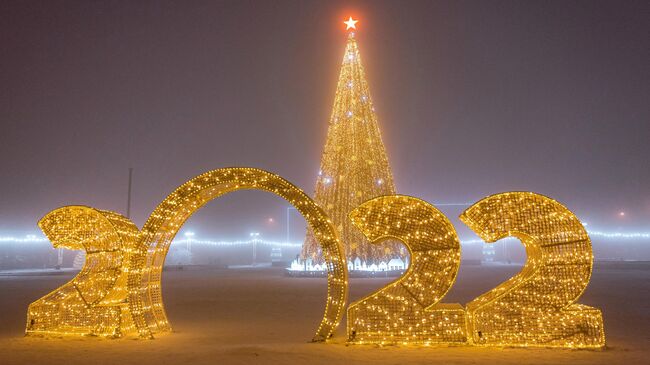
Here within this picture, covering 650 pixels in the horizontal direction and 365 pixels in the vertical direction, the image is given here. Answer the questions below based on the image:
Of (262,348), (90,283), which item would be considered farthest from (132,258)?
(262,348)

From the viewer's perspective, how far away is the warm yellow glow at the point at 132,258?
767cm

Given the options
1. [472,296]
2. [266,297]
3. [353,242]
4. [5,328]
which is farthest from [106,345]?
[353,242]

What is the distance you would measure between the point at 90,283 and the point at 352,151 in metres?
12.3

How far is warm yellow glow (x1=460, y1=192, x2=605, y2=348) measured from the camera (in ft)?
23.1

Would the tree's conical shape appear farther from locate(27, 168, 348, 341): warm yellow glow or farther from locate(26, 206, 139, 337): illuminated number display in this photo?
locate(26, 206, 139, 337): illuminated number display

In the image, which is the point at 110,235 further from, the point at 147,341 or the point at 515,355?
the point at 515,355

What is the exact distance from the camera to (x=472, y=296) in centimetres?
1552

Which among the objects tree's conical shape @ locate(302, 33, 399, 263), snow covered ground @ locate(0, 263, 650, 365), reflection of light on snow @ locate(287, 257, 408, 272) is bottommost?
snow covered ground @ locate(0, 263, 650, 365)

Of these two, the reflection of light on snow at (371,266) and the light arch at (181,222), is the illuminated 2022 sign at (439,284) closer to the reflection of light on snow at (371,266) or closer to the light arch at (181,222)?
the light arch at (181,222)

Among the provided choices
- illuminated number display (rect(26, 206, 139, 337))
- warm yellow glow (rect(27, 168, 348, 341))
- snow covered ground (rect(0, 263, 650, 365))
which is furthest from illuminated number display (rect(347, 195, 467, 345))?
illuminated number display (rect(26, 206, 139, 337))

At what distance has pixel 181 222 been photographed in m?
8.99

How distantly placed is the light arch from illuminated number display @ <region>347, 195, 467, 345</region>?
443 mm

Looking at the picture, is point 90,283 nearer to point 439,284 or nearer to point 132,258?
point 132,258

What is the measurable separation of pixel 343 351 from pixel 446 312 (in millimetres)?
1744
